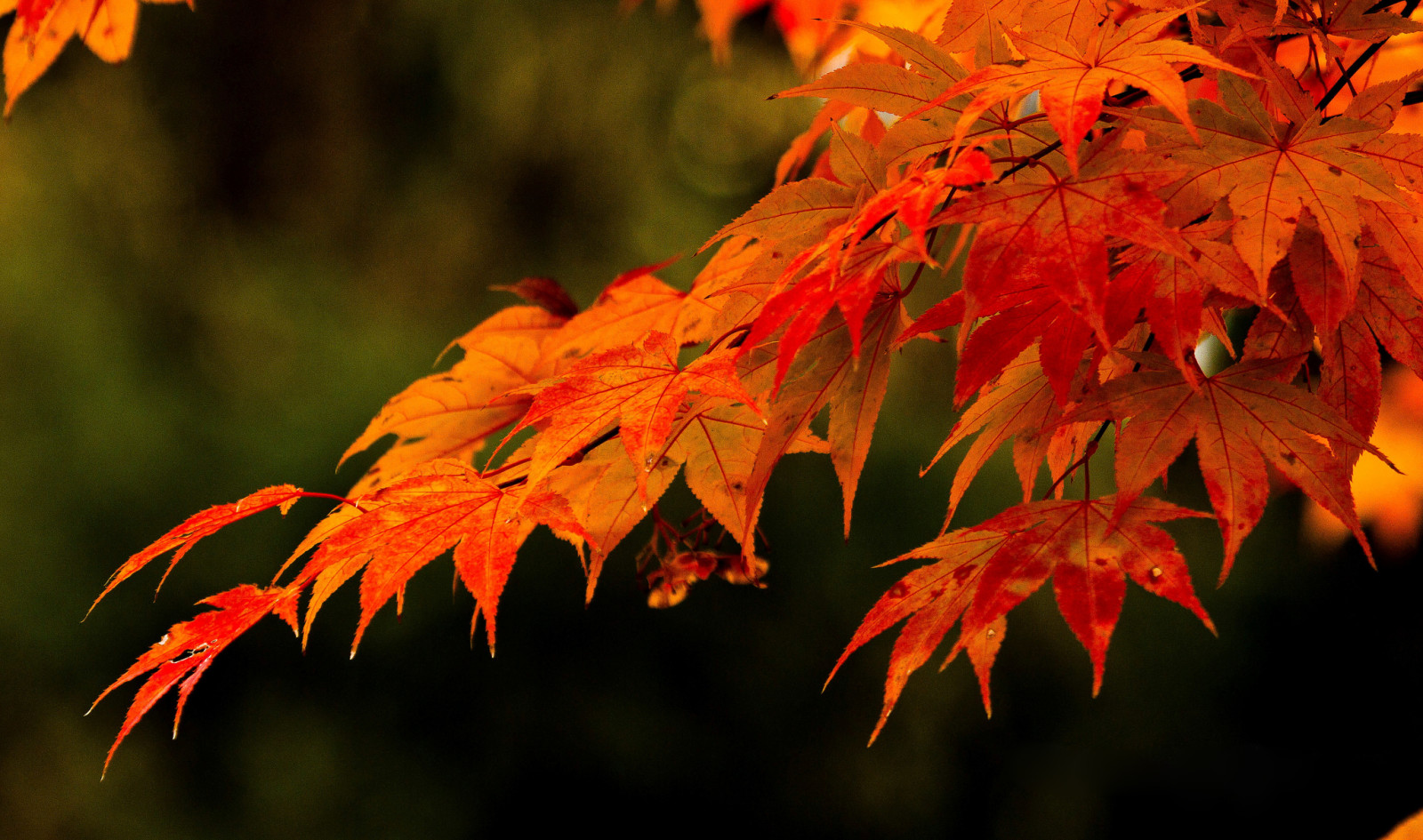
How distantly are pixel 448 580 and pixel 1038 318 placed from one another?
246 cm

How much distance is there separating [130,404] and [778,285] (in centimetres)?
290

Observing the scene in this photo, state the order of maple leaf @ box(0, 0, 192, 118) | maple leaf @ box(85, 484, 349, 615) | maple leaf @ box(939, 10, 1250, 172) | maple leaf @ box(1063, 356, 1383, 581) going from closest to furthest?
1. maple leaf @ box(939, 10, 1250, 172)
2. maple leaf @ box(1063, 356, 1383, 581)
3. maple leaf @ box(85, 484, 349, 615)
4. maple leaf @ box(0, 0, 192, 118)

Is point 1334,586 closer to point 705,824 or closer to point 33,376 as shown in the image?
point 705,824

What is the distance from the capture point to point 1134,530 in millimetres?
628

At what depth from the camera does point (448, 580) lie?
2801 millimetres

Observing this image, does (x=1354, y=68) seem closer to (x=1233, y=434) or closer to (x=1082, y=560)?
→ (x=1233, y=434)

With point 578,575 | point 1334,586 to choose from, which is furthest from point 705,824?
point 1334,586

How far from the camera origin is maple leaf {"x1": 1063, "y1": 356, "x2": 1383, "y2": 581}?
1.93 feet

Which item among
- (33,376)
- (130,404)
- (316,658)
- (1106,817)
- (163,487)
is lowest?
(1106,817)

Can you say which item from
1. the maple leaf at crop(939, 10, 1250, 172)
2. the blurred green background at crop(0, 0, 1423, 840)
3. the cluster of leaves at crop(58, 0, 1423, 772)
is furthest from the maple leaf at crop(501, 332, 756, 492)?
the blurred green background at crop(0, 0, 1423, 840)

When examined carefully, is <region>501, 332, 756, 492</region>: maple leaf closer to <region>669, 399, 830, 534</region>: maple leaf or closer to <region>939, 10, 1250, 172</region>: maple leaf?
<region>669, 399, 830, 534</region>: maple leaf

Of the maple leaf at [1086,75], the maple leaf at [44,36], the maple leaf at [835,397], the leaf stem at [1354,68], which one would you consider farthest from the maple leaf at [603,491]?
the maple leaf at [44,36]

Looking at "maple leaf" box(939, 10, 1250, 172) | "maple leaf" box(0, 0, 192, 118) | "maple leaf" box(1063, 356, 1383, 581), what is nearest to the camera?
"maple leaf" box(939, 10, 1250, 172)

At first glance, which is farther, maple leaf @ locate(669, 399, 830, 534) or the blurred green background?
the blurred green background
